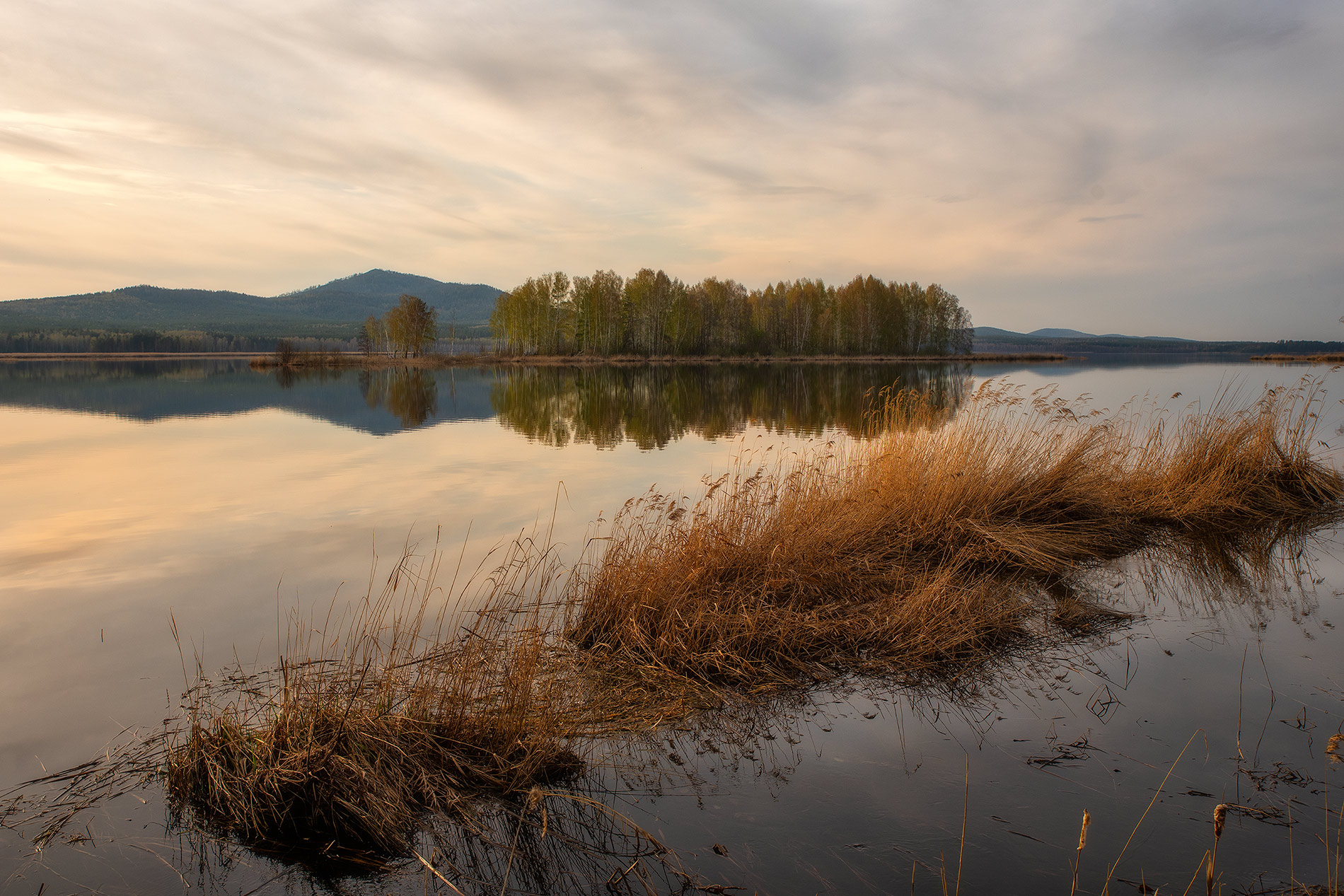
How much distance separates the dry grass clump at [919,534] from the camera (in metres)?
5.50

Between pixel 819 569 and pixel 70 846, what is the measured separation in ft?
16.9

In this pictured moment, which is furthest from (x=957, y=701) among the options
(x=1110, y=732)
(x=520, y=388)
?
(x=520, y=388)

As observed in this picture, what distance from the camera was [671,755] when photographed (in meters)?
4.16

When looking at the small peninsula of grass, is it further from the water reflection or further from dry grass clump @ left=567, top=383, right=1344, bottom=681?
the water reflection

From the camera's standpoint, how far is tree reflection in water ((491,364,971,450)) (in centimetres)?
1947

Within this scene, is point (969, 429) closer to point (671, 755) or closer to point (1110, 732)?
point (1110, 732)

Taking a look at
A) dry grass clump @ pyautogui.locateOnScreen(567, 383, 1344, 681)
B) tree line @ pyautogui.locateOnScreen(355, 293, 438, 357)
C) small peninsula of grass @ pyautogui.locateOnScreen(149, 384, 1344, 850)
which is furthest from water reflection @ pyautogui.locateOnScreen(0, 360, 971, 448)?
tree line @ pyautogui.locateOnScreen(355, 293, 438, 357)

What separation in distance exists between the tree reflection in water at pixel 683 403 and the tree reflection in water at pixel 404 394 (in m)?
2.64

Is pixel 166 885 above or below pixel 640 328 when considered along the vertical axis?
below

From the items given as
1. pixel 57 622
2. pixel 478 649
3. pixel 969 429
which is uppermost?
pixel 969 429

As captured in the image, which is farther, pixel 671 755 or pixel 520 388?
pixel 520 388

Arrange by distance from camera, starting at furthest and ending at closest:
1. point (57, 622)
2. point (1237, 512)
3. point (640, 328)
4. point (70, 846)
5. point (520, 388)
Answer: point (640, 328) < point (520, 388) < point (1237, 512) < point (57, 622) < point (70, 846)

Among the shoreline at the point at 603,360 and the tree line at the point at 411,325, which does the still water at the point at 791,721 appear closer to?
the shoreline at the point at 603,360

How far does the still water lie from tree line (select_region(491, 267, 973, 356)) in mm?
68325
